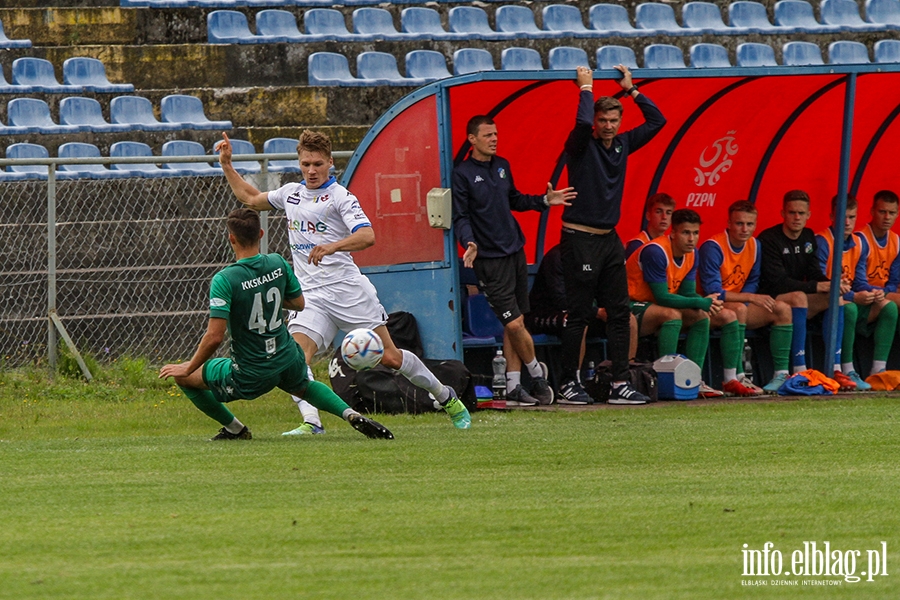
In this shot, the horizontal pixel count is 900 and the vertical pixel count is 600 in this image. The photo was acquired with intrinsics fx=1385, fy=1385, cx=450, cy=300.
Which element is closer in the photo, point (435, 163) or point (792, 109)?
point (435, 163)

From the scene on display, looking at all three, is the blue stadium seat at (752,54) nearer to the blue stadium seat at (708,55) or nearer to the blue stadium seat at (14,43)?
the blue stadium seat at (708,55)

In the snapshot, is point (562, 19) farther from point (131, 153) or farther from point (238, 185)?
point (238, 185)

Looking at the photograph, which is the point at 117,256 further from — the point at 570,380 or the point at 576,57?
the point at 576,57

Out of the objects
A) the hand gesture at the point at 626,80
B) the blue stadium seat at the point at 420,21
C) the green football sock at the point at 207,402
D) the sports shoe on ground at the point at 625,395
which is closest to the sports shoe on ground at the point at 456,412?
the green football sock at the point at 207,402

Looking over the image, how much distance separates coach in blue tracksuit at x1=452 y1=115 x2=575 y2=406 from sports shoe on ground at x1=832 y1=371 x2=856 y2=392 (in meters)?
2.83

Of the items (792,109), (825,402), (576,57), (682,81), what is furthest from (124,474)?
(576,57)

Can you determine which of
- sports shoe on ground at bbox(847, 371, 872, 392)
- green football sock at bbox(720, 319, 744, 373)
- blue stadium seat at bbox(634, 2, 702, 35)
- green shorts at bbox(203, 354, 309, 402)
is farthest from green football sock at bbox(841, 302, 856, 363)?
blue stadium seat at bbox(634, 2, 702, 35)

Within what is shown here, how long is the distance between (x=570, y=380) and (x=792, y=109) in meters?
3.60

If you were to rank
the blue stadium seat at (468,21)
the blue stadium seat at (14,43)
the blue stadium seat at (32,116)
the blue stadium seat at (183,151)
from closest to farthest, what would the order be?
the blue stadium seat at (183,151)
the blue stadium seat at (32,116)
the blue stadium seat at (14,43)
the blue stadium seat at (468,21)

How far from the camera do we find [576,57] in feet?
61.4

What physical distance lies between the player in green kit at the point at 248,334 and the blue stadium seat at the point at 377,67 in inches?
397

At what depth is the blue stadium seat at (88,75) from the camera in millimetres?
16781

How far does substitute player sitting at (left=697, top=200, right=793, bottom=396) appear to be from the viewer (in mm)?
11758

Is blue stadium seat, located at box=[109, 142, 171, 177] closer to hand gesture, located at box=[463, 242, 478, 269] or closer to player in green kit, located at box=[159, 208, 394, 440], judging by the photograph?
hand gesture, located at box=[463, 242, 478, 269]
